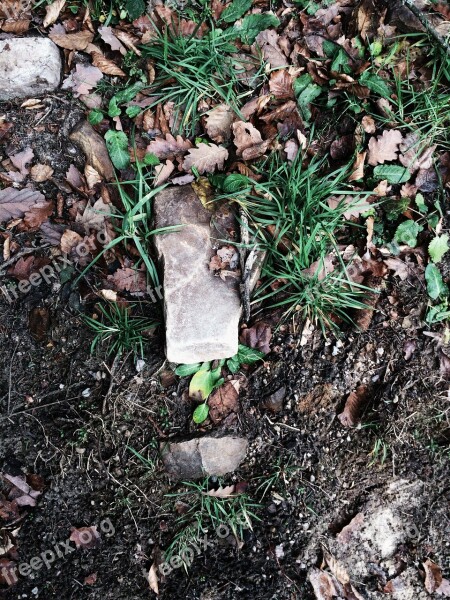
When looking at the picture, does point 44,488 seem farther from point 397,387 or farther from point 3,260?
point 397,387

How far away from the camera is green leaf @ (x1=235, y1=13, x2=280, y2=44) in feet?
9.25

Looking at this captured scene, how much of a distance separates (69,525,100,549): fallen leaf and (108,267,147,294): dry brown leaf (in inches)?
49.6

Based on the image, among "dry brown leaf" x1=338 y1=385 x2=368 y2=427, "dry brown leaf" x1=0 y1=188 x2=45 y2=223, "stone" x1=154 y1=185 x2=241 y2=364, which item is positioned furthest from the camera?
"dry brown leaf" x1=0 y1=188 x2=45 y2=223

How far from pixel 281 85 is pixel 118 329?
161cm

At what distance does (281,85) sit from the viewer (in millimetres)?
2803

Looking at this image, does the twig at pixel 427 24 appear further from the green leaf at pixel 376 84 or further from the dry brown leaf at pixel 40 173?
the dry brown leaf at pixel 40 173

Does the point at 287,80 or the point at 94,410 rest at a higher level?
the point at 287,80

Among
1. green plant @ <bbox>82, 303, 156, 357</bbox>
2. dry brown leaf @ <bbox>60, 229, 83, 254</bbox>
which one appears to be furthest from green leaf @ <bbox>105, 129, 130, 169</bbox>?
green plant @ <bbox>82, 303, 156, 357</bbox>

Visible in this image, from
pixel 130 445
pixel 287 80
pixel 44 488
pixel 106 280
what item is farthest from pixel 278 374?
pixel 287 80

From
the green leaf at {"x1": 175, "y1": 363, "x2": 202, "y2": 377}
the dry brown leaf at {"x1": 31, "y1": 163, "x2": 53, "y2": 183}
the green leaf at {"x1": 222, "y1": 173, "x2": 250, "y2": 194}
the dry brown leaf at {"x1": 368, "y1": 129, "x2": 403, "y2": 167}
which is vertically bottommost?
the green leaf at {"x1": 175, "y1": 363, "x2": 202, "y2": 377}

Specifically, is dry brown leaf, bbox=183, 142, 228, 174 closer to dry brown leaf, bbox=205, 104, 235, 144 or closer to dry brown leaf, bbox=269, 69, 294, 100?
dry brown leaf, bbox=205, 104, 235, 144

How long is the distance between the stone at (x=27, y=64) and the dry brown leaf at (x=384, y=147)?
182 cm

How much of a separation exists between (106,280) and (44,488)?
115cm

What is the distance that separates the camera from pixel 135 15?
2820 millimetres
